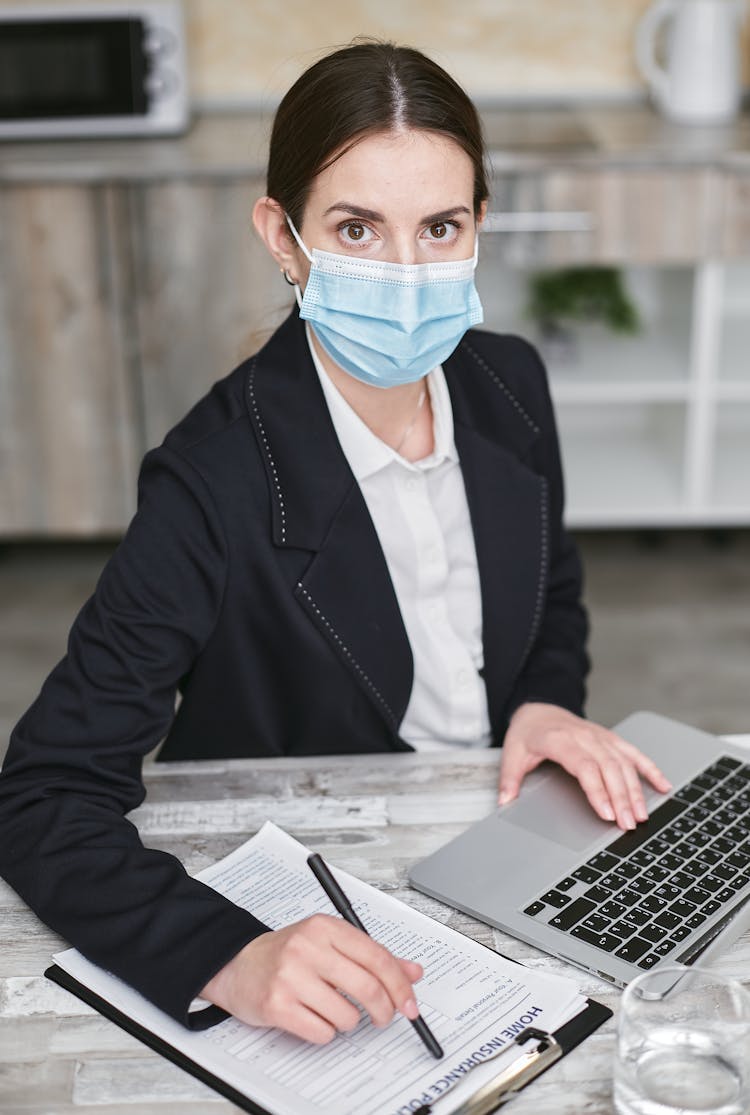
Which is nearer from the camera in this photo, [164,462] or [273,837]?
[273,837]

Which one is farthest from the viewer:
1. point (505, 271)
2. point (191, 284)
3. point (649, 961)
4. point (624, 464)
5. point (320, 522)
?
point (505, 271)

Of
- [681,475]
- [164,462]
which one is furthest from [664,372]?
[164,462]

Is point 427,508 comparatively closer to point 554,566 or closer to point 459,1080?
point 554,566

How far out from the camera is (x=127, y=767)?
3.59 ft

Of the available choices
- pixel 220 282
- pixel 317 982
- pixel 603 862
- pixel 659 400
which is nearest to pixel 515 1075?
pixel 317 982

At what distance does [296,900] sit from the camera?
100cm

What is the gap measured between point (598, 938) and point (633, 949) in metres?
0.03

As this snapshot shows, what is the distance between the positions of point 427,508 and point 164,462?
11.4 inches

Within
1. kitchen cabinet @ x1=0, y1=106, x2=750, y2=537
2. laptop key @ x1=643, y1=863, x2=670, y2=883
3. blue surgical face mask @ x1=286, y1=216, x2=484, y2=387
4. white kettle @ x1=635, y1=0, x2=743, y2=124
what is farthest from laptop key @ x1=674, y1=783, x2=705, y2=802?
white kettle @ x1=635, y1=0, x2=743, y2=124

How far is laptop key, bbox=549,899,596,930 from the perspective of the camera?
0.96m

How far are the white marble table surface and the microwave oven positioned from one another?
203 cm

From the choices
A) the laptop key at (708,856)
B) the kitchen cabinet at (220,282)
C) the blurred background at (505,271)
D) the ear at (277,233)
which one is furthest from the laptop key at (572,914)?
the kitchen cabinet at (220,282)

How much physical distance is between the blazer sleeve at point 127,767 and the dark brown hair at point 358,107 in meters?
0.29

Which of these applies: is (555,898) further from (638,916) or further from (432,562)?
(432,562)
